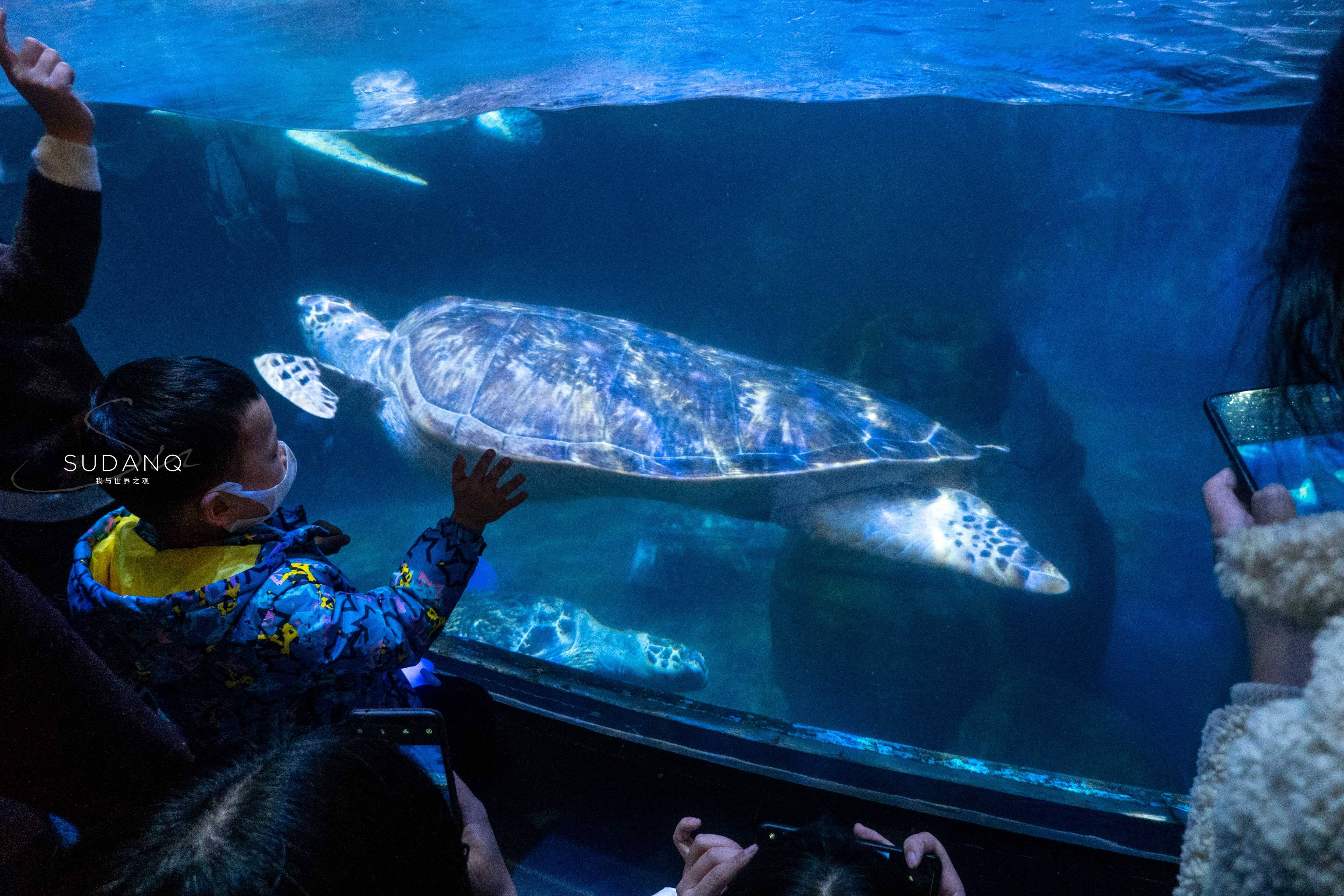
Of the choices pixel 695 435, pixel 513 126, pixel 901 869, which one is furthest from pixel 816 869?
pixel 513 126

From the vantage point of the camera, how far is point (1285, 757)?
0.49 meters

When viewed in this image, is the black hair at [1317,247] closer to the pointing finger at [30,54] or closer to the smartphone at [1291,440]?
the smartphone at [1291,440]

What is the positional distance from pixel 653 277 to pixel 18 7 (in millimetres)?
7570

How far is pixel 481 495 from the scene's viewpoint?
120cm

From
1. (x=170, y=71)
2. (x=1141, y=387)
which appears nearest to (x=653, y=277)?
(x=170, y=71)

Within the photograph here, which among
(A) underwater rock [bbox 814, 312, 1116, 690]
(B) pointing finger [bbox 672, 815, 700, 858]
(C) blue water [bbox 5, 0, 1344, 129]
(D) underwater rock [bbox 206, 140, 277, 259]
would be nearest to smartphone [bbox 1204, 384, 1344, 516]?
(B) pointing finger [bbox 672, 815, 700, 858]

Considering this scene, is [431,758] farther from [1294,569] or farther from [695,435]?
[695,435]

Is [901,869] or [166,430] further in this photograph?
[166,430]

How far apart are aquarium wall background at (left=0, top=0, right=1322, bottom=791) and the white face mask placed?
2391 millimetres

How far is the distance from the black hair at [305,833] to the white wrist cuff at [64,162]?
4.09ft

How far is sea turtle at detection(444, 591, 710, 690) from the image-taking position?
3486 millimetres

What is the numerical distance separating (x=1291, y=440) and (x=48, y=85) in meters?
2.32

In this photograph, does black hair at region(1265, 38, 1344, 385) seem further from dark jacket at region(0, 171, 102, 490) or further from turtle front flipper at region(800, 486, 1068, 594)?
turtle front flipper at region(800, 486, 1068, 594)

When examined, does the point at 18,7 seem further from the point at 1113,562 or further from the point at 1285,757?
the point at 1113,562
